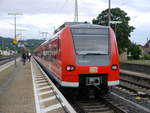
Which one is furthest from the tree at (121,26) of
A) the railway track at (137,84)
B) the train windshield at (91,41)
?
the train windshield at (91,41)

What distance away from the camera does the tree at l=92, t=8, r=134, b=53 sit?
218ft

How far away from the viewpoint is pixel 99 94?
13.2 m

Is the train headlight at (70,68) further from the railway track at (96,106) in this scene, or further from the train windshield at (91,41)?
the railway track at (96,106)

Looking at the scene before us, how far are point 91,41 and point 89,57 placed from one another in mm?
763

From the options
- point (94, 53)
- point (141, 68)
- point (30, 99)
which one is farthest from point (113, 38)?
point (141, 68)

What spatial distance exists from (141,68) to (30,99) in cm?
1622

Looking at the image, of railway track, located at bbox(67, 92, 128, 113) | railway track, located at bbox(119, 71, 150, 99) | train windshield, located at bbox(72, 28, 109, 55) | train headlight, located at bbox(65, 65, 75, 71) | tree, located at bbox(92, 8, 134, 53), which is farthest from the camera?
tree, located at bbox(92, 8, 134, 53)

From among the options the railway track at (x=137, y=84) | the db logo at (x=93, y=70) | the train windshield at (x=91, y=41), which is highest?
the train windshield at (x=91, y=41)

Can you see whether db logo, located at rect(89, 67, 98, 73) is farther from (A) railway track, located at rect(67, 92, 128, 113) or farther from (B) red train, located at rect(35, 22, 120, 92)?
(A) railway track, located at rect(67, 92, 128, 113)

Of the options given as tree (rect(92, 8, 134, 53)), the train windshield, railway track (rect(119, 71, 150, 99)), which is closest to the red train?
the train windshield

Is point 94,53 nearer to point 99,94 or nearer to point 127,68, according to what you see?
point 99,94

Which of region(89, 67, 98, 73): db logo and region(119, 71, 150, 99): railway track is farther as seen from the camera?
region(119, 71, 150, 99): railway track

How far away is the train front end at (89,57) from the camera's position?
1189 cm

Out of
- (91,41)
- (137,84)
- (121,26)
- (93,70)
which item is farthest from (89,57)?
(121,26)
